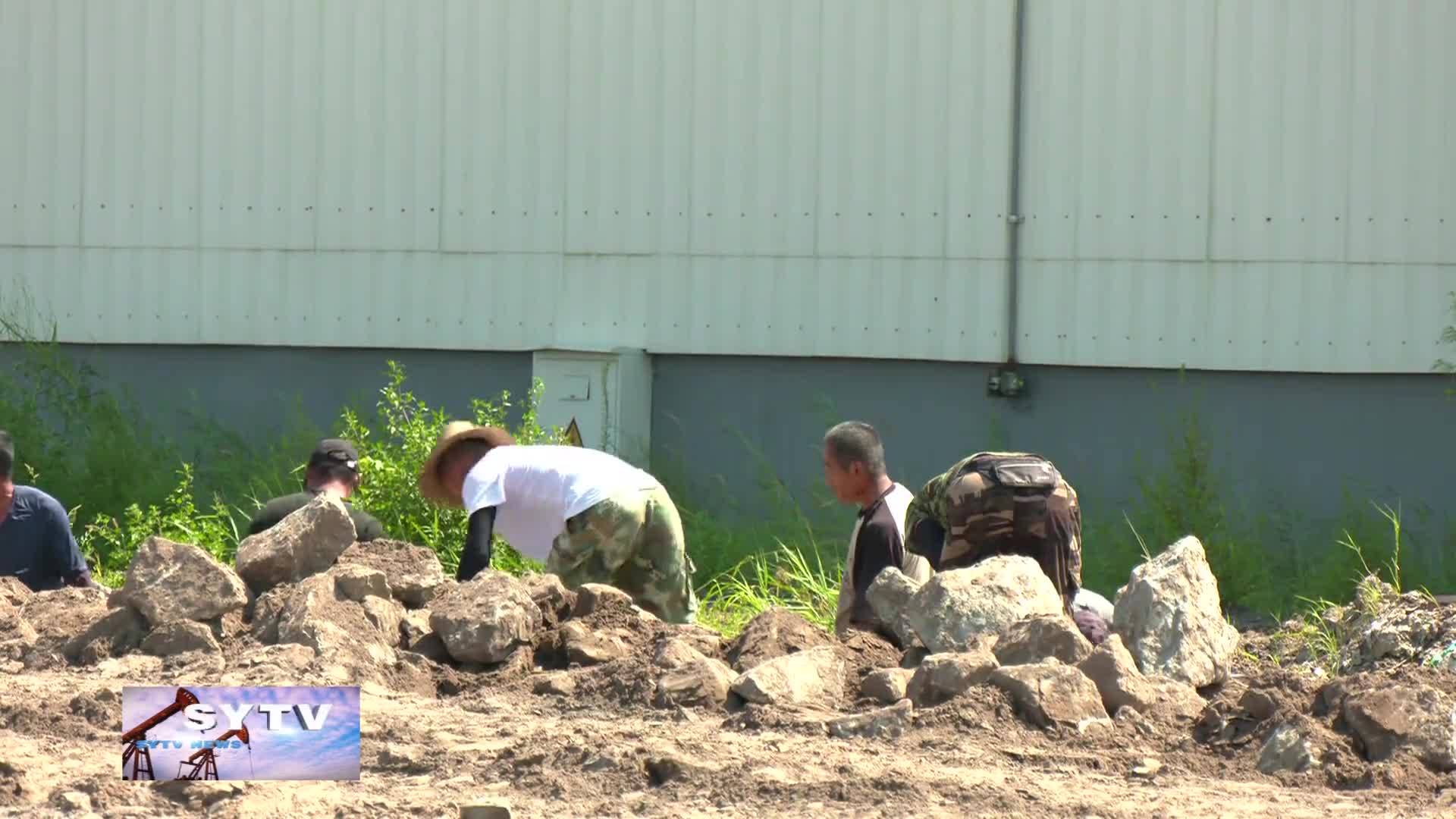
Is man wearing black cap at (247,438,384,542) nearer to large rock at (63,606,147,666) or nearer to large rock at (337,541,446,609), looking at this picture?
large rock at (337,541,446,609)

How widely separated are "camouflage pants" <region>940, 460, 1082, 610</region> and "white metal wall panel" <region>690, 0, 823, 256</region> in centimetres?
485

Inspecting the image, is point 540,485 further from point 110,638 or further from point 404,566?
point 110,638

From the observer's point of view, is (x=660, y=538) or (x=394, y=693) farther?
(x=660, y=538)

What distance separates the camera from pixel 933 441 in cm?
1105

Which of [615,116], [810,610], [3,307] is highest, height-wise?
[615,116]

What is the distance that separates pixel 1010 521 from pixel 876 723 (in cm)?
131

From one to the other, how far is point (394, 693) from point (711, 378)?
5561 millimetres

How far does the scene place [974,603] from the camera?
607 centimetres

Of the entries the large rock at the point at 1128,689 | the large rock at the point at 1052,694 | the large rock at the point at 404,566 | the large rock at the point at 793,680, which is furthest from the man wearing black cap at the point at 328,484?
the large rock at the point at 1128,689

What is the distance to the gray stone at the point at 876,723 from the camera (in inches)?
213

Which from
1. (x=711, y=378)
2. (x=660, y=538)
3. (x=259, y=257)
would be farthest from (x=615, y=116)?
(x=660, y=538)

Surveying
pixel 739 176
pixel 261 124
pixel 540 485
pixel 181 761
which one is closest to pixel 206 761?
pixel 181 761

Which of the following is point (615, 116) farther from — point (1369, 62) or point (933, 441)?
point (1369, 62)

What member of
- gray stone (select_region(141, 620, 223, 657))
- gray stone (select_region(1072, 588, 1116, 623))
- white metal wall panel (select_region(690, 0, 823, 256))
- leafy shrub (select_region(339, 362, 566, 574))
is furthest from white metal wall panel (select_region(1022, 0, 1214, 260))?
gray stone (select_region(141, 620, 223, 657))
